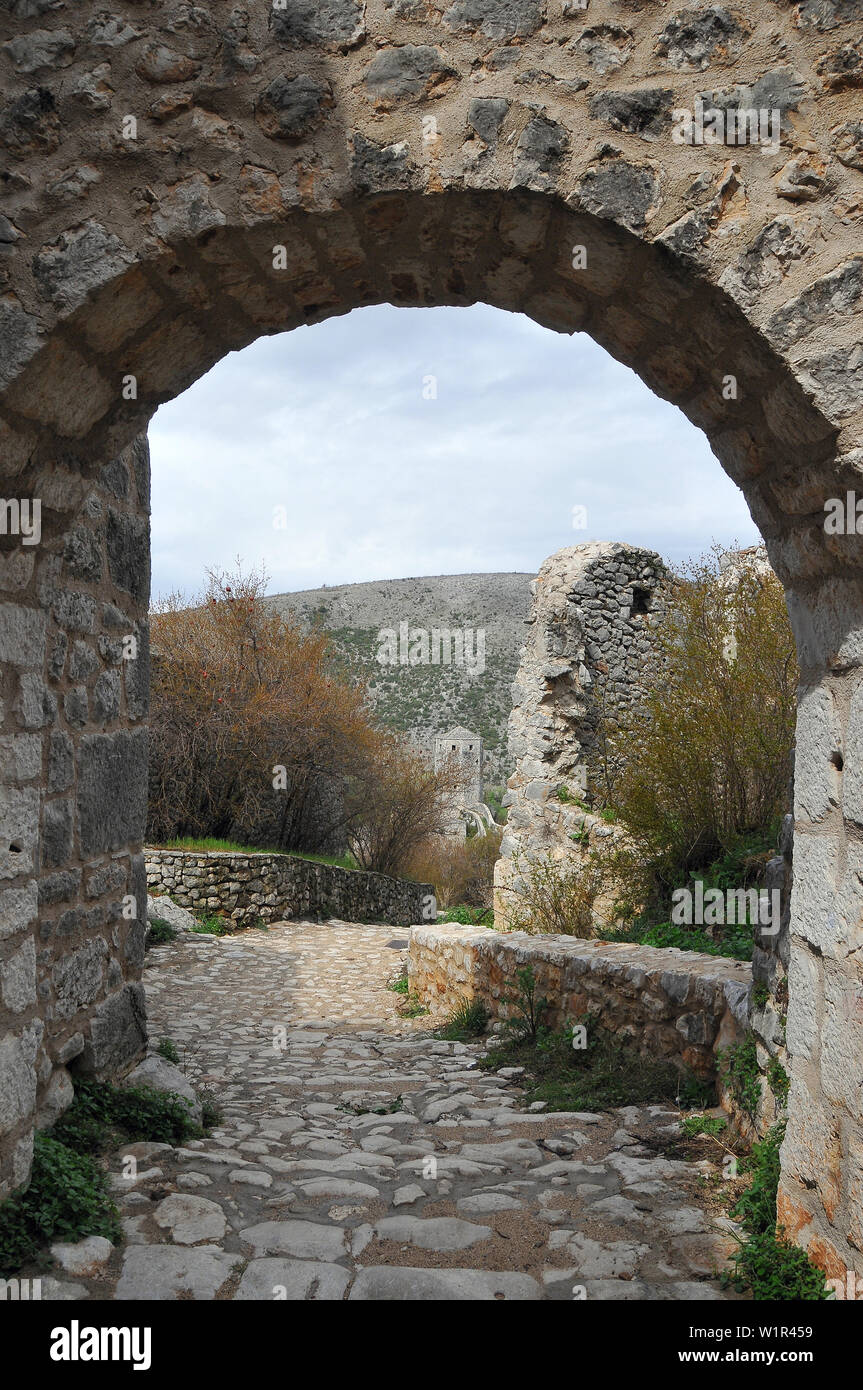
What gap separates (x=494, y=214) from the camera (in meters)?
2.20

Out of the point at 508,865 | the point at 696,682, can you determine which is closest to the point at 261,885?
the point at 508,865

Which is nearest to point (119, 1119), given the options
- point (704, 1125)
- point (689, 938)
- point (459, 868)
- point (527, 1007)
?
point (704, 1125)

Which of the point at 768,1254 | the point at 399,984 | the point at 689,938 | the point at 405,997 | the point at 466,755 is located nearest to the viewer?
the point at 768,1254

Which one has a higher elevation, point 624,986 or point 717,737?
point 717,737

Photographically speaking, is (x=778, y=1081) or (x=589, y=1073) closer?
(x=778, y=1081)

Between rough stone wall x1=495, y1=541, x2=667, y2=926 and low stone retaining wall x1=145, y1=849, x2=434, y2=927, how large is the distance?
3048mm

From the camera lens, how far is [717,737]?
6.66m

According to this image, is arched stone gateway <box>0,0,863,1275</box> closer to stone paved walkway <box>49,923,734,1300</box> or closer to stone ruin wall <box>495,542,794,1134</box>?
stone paved walkway <box>49,923,734,1300</box>

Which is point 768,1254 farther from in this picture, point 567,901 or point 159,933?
point 159,933

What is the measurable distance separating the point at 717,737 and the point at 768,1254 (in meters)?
4.64

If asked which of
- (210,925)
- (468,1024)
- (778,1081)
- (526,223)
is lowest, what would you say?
(210,925)

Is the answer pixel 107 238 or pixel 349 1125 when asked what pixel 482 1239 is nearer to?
pixel 349 1125

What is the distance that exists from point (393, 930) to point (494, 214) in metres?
10.5

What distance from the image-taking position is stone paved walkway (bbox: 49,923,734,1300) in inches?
94.2
